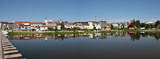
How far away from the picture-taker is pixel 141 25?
80.4 m

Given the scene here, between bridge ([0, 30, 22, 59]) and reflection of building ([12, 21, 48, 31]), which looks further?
reflection of building ([12, 21, 48, 31])

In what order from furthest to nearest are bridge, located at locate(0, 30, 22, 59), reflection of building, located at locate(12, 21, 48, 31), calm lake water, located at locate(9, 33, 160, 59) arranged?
reflection of building, located at locate(12, 21, 48, 31) < calm lake water, located at locate(9, 33, 160, 59) < bridge, located at locate(0, 30, 22, 59)

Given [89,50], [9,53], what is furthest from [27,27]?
[9,53]

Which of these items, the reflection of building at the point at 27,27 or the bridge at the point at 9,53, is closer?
the bridge at the point at 9,53

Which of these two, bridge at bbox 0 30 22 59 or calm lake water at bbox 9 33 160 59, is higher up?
bridge at bbox 0 30 22 59

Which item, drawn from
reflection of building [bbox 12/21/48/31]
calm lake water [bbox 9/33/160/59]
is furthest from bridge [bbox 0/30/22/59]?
reflection of building [bbox 12/21/48/31]

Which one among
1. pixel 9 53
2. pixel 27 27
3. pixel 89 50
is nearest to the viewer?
pixel 9 53

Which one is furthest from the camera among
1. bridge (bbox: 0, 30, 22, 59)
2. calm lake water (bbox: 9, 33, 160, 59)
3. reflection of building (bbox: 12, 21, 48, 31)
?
reflection of building (bbox: 12, 21, 48, 31)

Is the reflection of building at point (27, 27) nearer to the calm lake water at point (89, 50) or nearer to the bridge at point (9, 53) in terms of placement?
the calm lake water at point (89, 50)

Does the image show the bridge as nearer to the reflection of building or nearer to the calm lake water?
the calm lake water

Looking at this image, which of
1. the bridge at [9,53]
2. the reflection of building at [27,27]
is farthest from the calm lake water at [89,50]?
the reflection of building at [27,27]

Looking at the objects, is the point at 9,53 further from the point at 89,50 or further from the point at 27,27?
the point at 27,27

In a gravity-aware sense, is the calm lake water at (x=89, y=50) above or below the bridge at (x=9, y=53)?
below

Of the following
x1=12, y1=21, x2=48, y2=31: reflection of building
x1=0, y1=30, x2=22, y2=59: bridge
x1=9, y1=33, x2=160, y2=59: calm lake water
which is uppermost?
x1=12, y1=21, x2=48, y2=31: reflection of building
